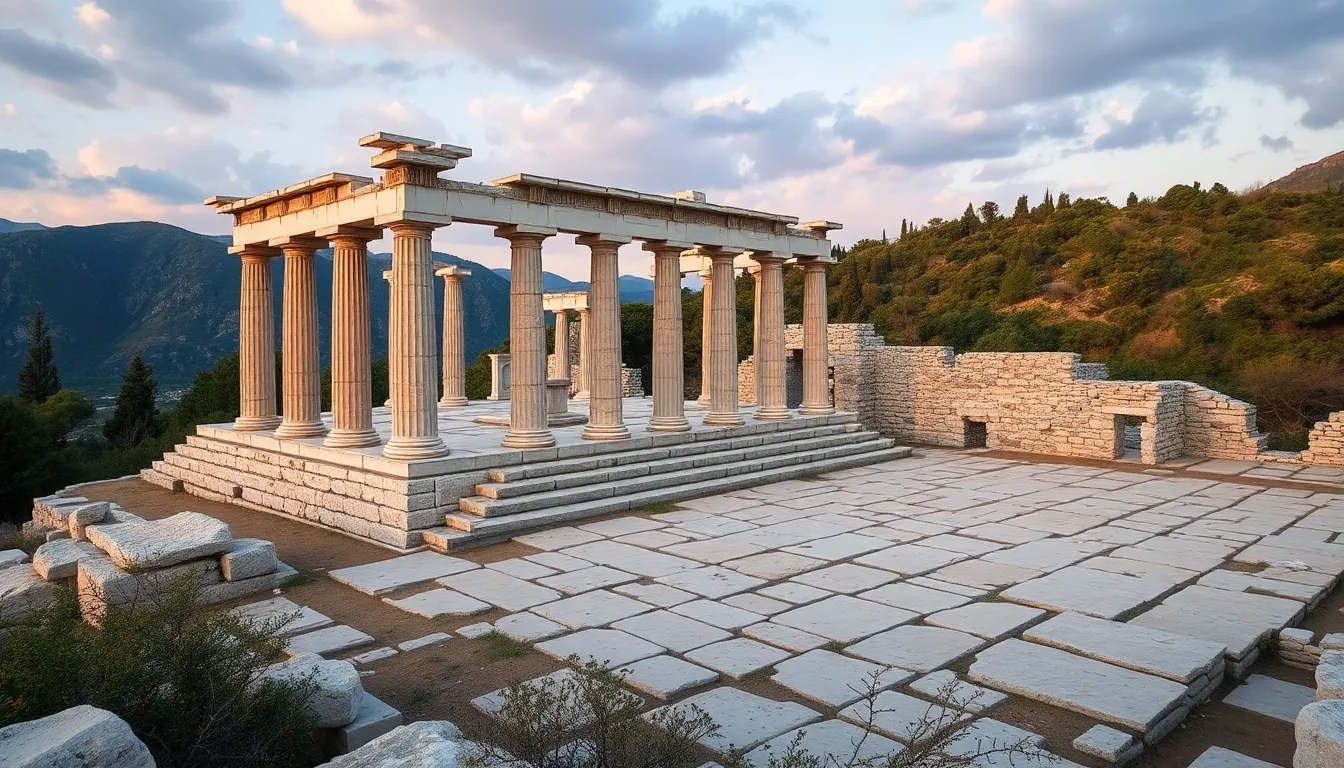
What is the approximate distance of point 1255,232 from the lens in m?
38.2

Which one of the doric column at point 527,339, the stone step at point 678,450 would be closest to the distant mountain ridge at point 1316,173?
the stone step at point 678,450

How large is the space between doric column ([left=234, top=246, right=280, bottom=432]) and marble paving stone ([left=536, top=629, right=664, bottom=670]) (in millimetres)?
10040

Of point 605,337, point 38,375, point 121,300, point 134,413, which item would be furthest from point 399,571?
point 121,300

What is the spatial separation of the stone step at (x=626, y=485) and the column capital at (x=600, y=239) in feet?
12.4

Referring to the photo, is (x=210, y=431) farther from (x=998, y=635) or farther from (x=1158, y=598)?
(x=1158, y=598)

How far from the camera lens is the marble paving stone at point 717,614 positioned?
717cm

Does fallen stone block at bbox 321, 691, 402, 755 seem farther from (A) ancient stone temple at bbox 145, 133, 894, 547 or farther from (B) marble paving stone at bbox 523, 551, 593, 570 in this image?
(A) ancient stone temple at bbox 145, 133, 894, 547

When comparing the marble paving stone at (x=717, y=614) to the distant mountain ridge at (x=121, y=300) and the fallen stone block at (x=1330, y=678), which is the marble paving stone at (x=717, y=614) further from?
Result: the distant mountain ridge at (x=121, y=300)

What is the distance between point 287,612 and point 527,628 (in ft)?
7.28

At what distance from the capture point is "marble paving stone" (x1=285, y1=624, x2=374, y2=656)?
21.7 ft

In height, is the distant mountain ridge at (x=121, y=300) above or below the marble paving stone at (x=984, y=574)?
above

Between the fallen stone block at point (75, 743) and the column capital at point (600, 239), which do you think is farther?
the column capital at point (600, 239)

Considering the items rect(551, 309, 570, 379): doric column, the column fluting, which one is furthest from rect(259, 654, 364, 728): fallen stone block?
rect(551, 309, 570, 379): doric column

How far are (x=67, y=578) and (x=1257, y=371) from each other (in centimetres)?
2748
